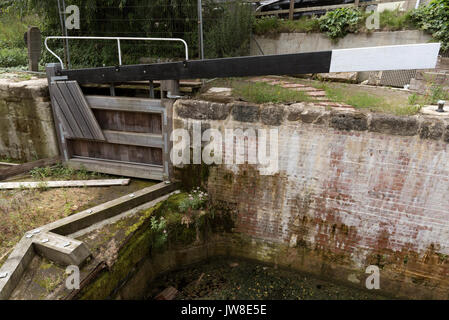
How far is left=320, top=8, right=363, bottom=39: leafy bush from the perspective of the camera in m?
7.59

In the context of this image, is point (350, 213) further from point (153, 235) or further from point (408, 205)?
point (153, 235)

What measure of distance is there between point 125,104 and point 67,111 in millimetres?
1437

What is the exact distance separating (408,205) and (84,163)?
640 centimetres

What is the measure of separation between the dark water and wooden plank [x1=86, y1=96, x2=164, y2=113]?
3.24 m

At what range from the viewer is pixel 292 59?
12.9 ft

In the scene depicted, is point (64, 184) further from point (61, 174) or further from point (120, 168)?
point (120, 168)

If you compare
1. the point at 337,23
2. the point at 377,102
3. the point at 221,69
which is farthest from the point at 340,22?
the point at 221,69

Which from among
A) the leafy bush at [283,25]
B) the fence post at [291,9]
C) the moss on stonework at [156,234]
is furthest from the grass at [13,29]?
the moss on stonework at [156,234]

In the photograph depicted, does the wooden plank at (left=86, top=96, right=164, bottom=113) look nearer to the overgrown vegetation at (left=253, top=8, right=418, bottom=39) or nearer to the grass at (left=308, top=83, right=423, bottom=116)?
the grass at (left=308, top=83, right=423, bottom=116)

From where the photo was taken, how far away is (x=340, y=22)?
770 cm

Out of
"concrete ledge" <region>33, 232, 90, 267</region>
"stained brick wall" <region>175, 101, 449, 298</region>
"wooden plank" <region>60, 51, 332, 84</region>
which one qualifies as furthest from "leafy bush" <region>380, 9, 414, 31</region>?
"concrete ledge" <region>33, 232, 90, 267</region>

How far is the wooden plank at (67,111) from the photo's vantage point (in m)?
5.93

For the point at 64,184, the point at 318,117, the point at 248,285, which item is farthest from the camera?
the point at 64,184

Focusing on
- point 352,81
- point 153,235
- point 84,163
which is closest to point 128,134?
point 84,163
